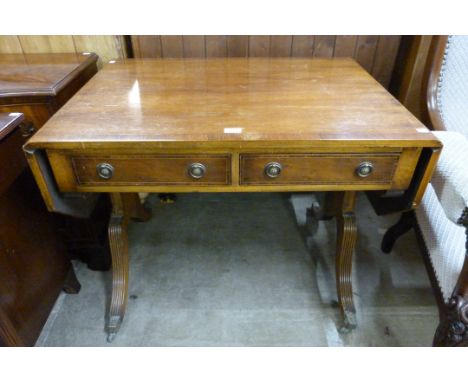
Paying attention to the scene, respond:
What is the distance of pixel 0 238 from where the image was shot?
86 cm

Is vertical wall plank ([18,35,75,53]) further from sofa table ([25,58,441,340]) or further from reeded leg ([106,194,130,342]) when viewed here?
reeded leg ([106,194,130,342])

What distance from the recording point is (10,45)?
51.6 inches

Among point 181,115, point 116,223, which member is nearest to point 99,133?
point 181,115

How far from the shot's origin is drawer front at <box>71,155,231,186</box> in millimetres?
755

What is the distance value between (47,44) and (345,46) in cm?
122

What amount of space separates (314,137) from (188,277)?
84 centimetres

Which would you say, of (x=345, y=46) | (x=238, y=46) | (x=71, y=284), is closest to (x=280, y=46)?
(x=238, y=46)

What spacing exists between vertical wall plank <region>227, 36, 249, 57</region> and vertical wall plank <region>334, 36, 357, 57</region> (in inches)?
14.7

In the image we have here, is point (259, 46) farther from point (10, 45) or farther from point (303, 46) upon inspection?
point (10, 45)

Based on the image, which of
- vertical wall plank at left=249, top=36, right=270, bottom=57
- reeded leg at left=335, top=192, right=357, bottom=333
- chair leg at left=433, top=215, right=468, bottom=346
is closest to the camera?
chair leg at left=433, top=215, right=468, bottom=346

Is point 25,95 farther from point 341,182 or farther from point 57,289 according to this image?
point 341,182

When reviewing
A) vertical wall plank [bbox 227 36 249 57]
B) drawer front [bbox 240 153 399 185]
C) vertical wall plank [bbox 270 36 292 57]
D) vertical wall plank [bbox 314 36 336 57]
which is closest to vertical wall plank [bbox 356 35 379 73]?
vertical wall plank [bbox 314 36 336 57]

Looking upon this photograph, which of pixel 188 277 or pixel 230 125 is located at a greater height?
pixel 230 125

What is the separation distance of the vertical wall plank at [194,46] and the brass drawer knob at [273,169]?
80cm
